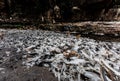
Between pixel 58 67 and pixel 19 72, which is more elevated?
pixel 58 67

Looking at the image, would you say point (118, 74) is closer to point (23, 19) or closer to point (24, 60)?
point (24, 60)

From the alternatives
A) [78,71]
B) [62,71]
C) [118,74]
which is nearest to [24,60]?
[62,71]

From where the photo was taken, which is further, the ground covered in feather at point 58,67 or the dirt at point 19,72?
the dirt at point 19,72

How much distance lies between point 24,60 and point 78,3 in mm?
15506

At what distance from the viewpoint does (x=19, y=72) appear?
5.36 meters

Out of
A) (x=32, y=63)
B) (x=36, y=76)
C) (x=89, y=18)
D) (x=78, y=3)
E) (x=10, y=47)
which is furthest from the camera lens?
(x=89, y=18)

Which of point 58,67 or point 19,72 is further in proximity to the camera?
point 19,72

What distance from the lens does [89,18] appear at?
2197cm

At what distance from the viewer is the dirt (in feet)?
16.1

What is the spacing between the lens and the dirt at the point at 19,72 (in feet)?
16.1

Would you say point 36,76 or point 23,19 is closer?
point 36,76

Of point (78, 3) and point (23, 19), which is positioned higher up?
point (78, 3)

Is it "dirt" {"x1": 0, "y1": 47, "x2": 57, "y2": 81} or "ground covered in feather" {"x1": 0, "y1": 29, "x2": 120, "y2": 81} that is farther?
"dirt" {"x1": 0, "y1": 47, "x2": 57, "y2": 81}

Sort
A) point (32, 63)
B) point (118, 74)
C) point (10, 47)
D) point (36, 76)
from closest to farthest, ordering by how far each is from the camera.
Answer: point (118, 74)
point (36, 76)
point (32, 63)
point (10, 47)
